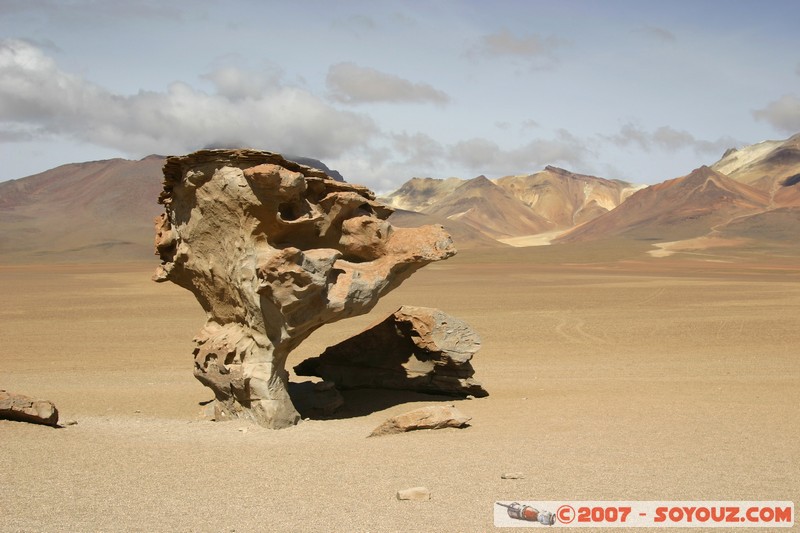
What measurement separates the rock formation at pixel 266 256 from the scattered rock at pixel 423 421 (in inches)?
72.2

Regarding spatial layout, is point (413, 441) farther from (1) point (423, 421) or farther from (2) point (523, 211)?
(2) point (523, 211)

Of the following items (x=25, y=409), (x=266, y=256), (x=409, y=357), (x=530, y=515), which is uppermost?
(x=266, y=256)

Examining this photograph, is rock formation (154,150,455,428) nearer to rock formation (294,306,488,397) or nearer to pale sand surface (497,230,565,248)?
rock formation (294,306,488,397)

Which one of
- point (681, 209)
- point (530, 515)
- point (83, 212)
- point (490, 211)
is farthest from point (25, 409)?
point (490, 211)

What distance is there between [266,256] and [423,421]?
3124mm

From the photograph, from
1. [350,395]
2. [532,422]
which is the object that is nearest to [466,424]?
[532,422]

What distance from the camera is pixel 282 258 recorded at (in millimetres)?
10133

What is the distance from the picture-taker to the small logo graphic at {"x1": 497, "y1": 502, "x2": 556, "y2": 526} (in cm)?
610

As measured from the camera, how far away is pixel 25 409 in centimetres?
883

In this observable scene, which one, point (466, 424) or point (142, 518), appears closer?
point (142, 518)

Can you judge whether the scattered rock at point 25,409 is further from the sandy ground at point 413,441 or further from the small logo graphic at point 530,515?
the small logo graphic at point 530,515

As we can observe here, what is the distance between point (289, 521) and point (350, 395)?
707 centimetres

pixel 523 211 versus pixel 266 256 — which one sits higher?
pixel 523 211

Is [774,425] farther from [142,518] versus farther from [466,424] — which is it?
[142,518]
